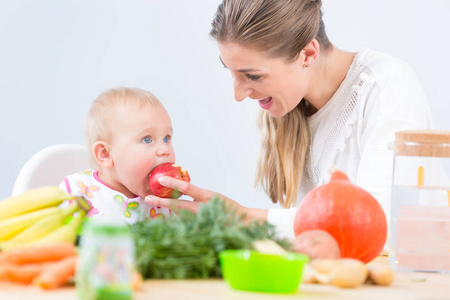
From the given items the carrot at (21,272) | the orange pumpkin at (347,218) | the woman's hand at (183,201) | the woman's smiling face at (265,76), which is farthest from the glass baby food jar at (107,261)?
the woman's smiling face at (265,76)

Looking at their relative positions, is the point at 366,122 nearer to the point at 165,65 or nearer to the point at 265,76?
the point at 265,76

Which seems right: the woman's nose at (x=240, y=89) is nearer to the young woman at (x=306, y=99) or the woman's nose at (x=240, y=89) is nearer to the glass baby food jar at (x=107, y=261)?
the young woman at (x=306, y=99)

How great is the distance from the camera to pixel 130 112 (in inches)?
74.4

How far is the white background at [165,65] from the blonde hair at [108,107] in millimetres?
2076

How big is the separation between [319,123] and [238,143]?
1.86 m

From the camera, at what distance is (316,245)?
101 centimetres

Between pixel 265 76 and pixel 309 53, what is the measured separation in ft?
0.75

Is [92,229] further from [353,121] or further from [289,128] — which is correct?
[289,128]

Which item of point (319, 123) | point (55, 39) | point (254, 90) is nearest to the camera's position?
point (254, 90)

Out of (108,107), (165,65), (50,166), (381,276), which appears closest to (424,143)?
(381,276)

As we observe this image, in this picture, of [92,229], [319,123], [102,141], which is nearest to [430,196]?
[92,229]

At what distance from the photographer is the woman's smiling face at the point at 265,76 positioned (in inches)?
78.7

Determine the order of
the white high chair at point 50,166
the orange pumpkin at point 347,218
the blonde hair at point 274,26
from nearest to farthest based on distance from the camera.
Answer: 1. the orange pumpkin at point 347,218
2. the blonde hair at point 274,26
3. the white high chair at point 50,166

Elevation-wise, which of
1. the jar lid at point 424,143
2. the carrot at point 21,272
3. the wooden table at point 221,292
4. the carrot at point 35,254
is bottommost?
the wooden table at point 221,292
